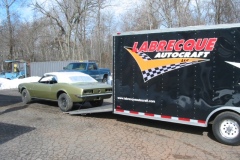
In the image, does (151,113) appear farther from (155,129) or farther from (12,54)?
(12,54)

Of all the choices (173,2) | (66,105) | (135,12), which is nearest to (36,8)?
(135,12)

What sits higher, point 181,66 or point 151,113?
point 181,66

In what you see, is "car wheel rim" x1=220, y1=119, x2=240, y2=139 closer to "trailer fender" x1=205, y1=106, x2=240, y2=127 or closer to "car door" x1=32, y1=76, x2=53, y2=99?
"trailer fender" x1=205, y1=106, x2=240, y2=127

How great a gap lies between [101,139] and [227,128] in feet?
9.62

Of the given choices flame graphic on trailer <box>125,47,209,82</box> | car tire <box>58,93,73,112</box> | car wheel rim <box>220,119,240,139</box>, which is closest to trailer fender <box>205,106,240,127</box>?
car wheel rim <box>220,119,240,139</box>

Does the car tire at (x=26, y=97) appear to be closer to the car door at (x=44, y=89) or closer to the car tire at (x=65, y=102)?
the car door at (x=44, y=89)

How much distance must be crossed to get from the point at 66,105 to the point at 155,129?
3819 mm

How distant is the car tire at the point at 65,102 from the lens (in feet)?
33.1

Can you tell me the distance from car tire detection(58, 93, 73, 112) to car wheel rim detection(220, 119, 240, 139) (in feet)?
18.1

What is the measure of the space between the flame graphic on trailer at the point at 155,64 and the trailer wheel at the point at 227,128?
1.41m

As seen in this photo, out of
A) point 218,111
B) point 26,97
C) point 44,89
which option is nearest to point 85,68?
point 26,97

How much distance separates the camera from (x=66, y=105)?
401 inches

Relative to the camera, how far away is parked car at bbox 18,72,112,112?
998cm

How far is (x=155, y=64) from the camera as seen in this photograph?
24.5ft
